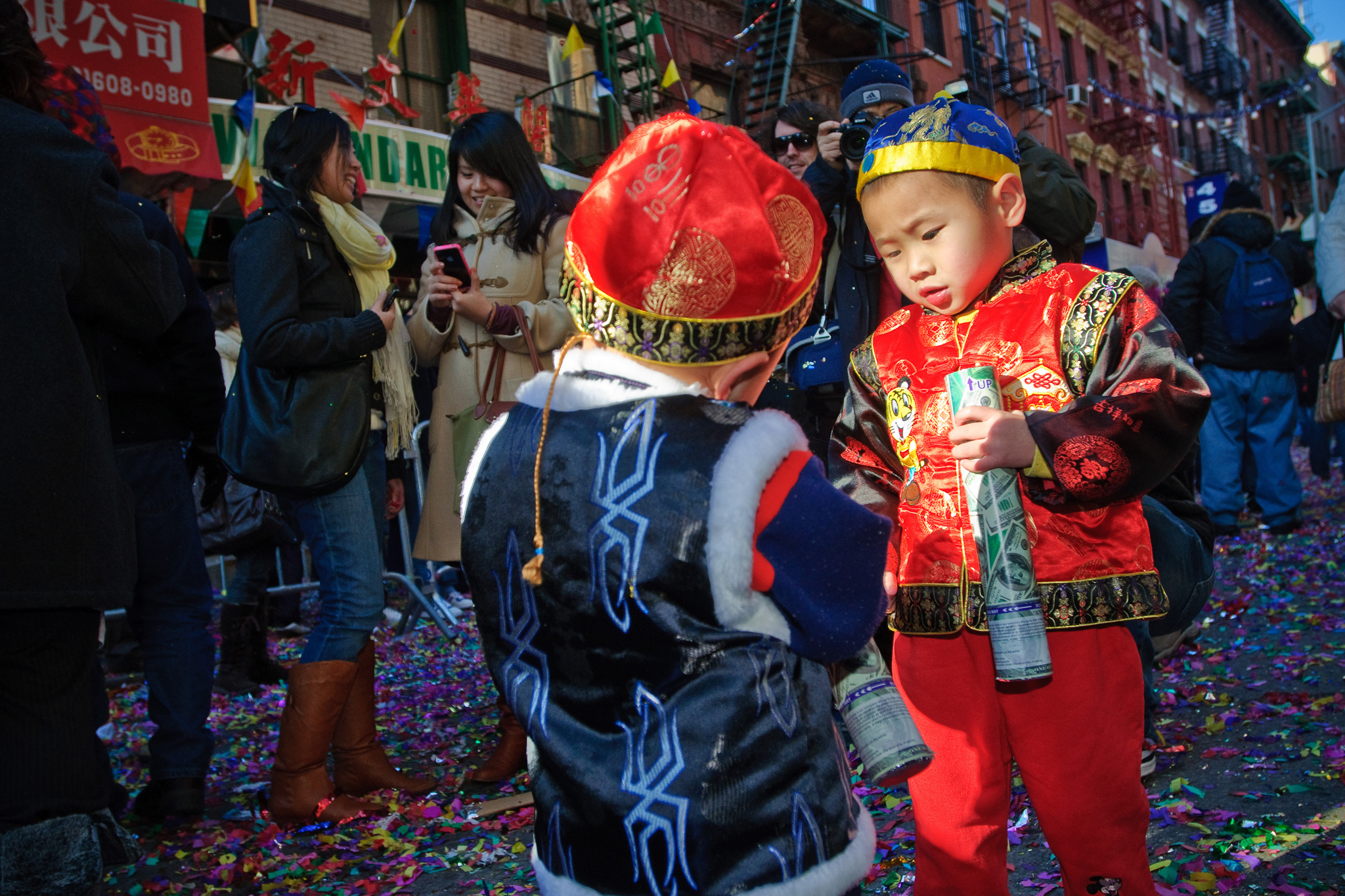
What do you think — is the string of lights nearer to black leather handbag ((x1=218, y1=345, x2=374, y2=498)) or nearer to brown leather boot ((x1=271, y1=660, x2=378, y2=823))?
black leather handbag ((x1=218, y1=345, x2=374, y2=498))

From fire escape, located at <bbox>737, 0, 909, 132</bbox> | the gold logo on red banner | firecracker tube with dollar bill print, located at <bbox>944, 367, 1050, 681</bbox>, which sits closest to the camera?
firecracker tube with dollar bill print, located at <bbox>944, 367, 1050, 681</bbox>

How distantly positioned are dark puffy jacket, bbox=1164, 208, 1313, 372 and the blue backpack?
0.16ft

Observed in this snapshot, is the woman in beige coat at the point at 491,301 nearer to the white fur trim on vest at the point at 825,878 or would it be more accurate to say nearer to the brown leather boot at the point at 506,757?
the brown leather boot at the point at 506,757

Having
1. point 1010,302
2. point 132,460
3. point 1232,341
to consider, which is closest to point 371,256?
point 132,460

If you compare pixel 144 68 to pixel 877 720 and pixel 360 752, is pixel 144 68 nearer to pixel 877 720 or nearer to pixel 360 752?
pixel 360 752

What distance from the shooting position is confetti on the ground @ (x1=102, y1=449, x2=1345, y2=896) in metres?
2.39

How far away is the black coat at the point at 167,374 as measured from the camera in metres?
3.10

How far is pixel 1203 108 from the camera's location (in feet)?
124

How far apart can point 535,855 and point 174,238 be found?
101 inches

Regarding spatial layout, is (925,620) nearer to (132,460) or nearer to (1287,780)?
(1287,780)

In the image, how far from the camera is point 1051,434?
1.68 m

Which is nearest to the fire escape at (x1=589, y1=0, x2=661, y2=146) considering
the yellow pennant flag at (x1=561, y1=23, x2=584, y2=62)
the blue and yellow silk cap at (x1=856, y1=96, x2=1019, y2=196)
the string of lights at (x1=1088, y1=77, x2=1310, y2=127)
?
the yellow pennant flag at (x1=561, y1=23, x2=584, y2=62)

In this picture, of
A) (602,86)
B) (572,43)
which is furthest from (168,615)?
(602,86)

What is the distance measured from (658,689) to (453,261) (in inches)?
89.0
